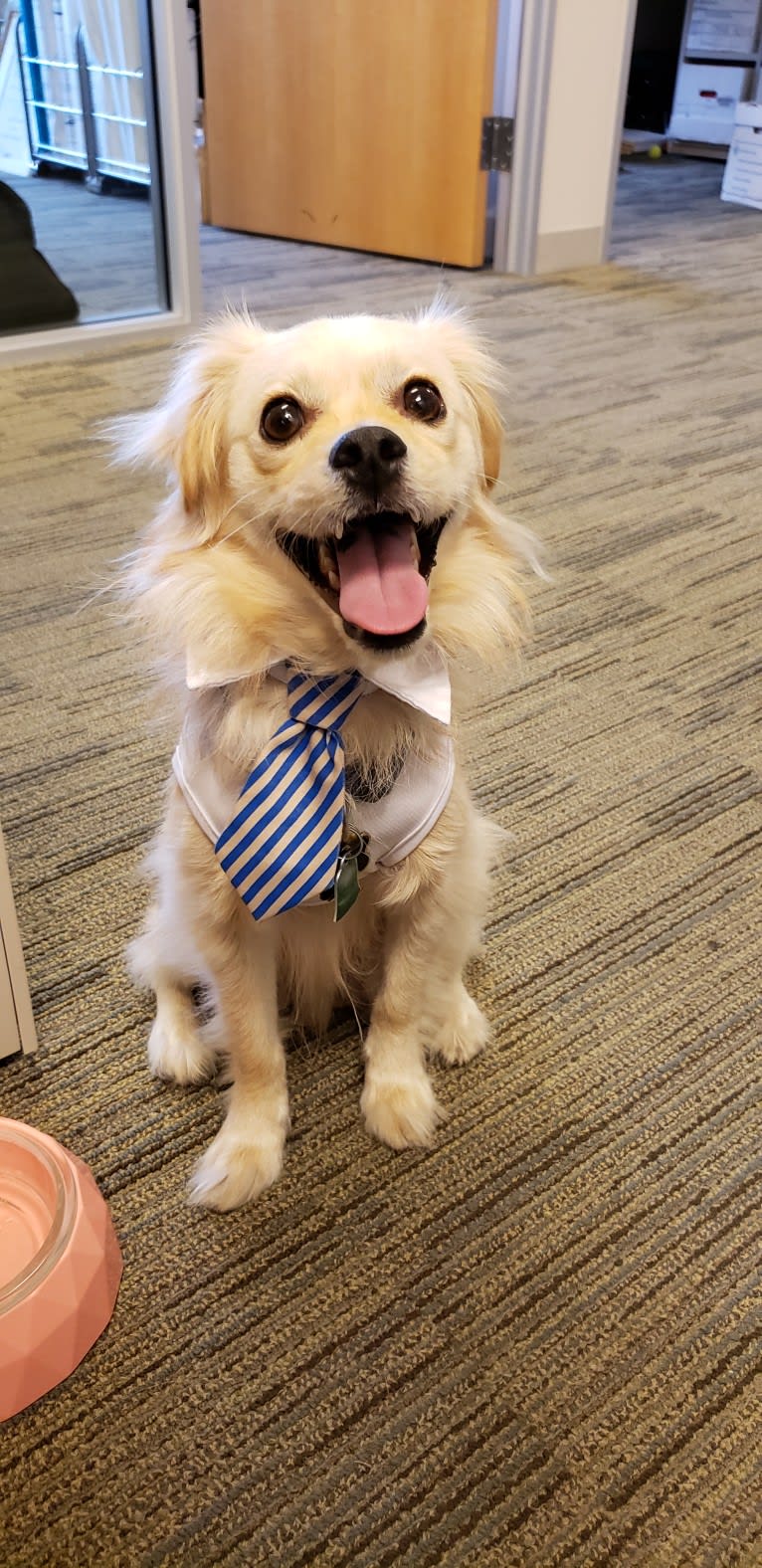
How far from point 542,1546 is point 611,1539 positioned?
2.0 inches

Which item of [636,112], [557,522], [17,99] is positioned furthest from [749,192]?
[557,522]

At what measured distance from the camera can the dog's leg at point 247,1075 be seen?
41.8 inches

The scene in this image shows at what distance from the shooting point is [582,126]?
13.1ft

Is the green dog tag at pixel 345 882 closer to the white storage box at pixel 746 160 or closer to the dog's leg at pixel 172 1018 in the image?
the dog's leg at pixel 172 1018

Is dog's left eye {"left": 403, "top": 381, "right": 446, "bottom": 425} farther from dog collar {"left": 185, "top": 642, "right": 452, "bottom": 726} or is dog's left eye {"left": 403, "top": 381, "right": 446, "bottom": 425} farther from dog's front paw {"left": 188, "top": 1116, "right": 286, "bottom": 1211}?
dog's front paw {"left": 188, "top": 1116, "right": 286, "bottom": 1211}

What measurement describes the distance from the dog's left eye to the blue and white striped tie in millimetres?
224

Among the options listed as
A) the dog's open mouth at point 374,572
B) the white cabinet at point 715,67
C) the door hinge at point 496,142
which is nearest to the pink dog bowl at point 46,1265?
the dog's open mouth at point 374,572

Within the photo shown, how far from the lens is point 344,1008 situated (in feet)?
4.23

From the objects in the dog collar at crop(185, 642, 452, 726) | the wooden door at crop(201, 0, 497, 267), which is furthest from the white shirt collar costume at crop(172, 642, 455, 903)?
the wooden door at crop(201, 0, 497, 267)

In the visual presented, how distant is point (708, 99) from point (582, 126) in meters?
3.11

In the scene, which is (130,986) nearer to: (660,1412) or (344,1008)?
(344,1008)

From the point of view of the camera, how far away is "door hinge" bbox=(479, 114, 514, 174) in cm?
388

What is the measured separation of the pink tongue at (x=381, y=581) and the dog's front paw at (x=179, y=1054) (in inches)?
19.7

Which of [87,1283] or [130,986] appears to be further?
[130,986]
